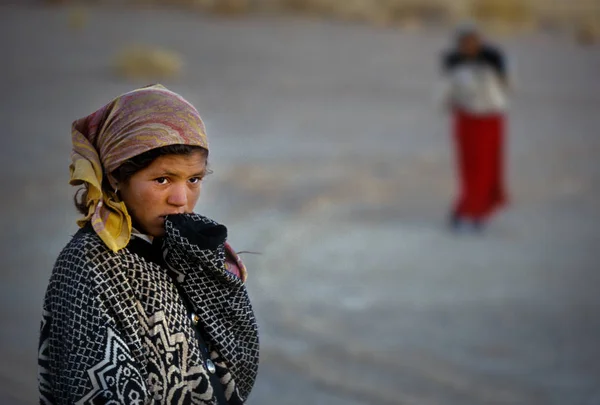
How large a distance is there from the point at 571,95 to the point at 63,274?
21.9m

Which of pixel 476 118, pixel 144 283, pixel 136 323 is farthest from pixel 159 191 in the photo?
pixel 476 118

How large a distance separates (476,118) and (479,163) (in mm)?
512

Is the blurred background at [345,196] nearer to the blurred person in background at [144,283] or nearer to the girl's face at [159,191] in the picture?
the blurred person in background at [144,283]

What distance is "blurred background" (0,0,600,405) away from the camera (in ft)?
24.1

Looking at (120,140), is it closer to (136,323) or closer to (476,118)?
(136,323)

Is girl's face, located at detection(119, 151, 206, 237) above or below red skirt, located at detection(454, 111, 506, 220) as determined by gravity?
below

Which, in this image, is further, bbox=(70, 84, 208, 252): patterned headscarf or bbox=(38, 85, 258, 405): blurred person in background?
bbox=(70, 84, 208, 252): patterned headscarf

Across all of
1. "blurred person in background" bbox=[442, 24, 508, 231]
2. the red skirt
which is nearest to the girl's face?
"blurred person in background" bbox=[442, 24, 508, 231]

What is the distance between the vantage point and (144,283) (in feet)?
8.60

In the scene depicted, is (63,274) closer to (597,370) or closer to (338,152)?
(597,370)

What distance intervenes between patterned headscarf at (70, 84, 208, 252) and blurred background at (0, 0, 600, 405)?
3870 millimetres

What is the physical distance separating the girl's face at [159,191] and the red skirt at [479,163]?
9.31 metres

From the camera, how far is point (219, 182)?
44.4 ft

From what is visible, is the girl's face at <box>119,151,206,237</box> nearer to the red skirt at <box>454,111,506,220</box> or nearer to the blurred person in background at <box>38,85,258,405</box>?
the blurred person in background at <box>38,85,258,405</box>
